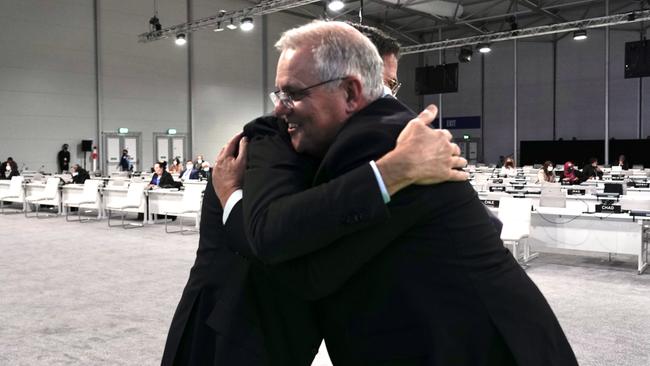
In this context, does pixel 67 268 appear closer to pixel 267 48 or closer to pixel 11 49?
pixel 11 49

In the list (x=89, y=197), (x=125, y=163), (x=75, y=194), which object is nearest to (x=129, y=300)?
(x=89, y=197)

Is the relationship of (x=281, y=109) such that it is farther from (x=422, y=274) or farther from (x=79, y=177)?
(x=79, y=177)

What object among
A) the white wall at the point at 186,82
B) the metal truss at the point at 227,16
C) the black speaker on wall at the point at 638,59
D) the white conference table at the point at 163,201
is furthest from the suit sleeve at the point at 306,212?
the black speaker on wall at the point at 638,59

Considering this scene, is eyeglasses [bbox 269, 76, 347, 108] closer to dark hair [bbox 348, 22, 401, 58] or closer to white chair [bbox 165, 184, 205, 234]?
dark hair [bbox 348, 22, 401, 58]

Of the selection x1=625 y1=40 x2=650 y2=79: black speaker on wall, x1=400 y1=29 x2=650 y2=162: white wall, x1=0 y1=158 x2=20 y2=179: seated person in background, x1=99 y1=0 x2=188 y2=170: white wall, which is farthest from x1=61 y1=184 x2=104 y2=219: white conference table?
x1=400 y1=29 x2=650 y2=162: white wall

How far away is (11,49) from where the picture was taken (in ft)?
65.4

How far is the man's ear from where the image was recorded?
1.23 metres

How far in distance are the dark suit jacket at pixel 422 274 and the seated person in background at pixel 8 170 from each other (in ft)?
61.6

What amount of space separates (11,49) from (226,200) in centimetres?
2145

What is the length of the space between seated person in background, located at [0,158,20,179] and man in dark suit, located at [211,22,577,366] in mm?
18695

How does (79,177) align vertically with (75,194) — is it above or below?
above

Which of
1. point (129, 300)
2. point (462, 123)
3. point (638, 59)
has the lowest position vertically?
point (129, 300)

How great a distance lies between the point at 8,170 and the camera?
17.8 metres

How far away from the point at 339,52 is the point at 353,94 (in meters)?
0.09
